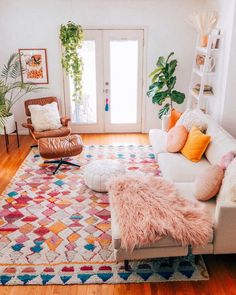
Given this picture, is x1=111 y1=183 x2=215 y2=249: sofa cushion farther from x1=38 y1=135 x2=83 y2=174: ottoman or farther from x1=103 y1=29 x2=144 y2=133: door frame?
x1=103 y1=29 x2=144 y2=133: door frame

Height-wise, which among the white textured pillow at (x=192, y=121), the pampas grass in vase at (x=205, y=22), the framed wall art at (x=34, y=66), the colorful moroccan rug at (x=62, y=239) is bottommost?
the colorful moroccan rug at (x=62, y=239)

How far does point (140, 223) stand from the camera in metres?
2.68

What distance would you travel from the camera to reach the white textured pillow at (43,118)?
5.38 meters

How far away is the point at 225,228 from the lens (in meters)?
2.68

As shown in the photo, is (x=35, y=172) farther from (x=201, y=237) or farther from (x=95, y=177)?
(x=201, y=237)

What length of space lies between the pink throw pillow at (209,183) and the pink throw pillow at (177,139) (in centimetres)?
111

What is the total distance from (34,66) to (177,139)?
129 inches

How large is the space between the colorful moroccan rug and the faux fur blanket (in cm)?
39

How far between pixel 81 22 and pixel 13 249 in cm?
419

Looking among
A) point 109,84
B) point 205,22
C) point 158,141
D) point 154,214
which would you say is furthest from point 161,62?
point 154,214

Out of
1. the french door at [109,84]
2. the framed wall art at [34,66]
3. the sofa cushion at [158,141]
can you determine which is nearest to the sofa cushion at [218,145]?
the sofa cushion at [158,141]

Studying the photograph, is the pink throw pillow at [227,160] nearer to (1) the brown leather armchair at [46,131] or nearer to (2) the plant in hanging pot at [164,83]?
(2) the plant in hanging pot at [164,83]

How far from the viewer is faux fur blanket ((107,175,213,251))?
2602mm

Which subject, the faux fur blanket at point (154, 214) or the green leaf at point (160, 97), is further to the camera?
the green leaf at point (160, 97)
